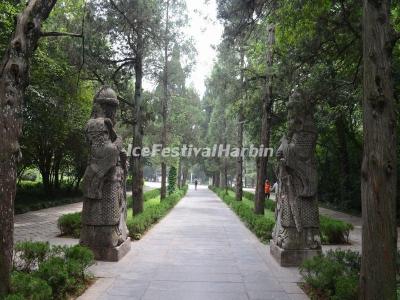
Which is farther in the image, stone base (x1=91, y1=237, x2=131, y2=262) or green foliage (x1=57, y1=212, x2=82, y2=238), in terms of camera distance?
green foliage (x1=57, y1=212, x2=82, y2=238)

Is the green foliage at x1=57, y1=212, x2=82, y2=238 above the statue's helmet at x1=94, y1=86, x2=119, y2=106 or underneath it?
underneath

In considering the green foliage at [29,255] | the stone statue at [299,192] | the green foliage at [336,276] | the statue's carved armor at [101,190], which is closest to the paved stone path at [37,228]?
the statue's carved armor at [101,190]

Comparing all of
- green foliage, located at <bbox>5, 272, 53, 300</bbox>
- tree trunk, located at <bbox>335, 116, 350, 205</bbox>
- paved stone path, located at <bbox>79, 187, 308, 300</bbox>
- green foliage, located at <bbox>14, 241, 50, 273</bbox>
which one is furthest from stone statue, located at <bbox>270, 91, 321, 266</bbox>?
tree trunk, located at <bbox>335, 116, 350, 205</bbox>

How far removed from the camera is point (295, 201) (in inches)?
346

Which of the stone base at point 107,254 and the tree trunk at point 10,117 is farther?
the stone base at point 107,254

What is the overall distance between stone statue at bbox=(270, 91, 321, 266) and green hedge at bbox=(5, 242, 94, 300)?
4086mm

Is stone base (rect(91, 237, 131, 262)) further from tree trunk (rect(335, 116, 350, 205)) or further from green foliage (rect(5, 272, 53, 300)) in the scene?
tree trunk (rect(335, 116, 350, 205))

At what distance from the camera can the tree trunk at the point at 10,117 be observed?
4645 millimetres

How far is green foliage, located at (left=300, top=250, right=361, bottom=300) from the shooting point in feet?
16.7

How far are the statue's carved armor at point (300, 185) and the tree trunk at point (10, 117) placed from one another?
18.3ft

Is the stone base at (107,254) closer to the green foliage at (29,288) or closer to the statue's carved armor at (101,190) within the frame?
the statue's carved armor at (101,190)

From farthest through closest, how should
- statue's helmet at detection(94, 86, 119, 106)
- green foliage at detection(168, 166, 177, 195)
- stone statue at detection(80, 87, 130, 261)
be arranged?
1. green foliage at detection(168, 166, 177, 195)
2. statue's helmet at detection(94, 86, 119, 106)
3. stone statue at detection(80, 87, 130, 261)

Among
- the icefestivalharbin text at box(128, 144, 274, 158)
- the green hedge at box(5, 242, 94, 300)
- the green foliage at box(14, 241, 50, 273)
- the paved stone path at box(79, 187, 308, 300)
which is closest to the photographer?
the green hedge at box(5, 242, 94, 300)

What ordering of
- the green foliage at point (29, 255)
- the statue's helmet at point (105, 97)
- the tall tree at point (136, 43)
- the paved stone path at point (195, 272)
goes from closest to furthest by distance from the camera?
the paved stone path at point (195, 272)
the green foliage at point (29, 255)
the statue's helmet at point (105, 97)
the tall tree at point (136, 43)
